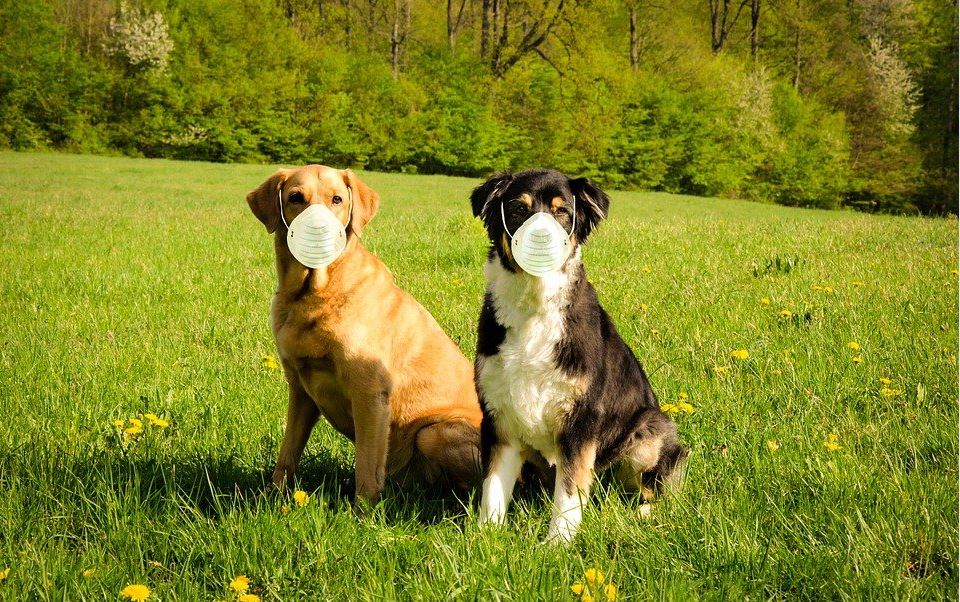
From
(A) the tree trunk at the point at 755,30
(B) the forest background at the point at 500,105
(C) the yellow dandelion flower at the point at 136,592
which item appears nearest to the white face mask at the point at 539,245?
(C) the yellow dandelion flower at the point at 136,592

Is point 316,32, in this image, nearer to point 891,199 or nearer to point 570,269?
point 891,199

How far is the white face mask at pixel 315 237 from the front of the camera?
3197mm

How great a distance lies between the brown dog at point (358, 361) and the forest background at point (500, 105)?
40345 millimetres

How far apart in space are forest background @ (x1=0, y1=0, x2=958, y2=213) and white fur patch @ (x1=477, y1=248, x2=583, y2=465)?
134 ft

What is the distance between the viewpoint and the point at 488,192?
3168 mm

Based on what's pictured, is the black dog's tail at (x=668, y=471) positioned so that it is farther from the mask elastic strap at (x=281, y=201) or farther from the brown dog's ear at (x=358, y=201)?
the mask elastic strap at (x=281, y=201)

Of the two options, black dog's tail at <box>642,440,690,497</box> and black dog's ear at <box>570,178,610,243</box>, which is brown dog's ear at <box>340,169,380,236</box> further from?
black dog's tail at <box>642,440,690,497</box>

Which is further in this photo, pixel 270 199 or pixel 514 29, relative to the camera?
pixel 514 29

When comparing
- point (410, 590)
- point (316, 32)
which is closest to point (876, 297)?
point (410, 590)

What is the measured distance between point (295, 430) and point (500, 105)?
4400cm

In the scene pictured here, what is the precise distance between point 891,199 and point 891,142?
374 cm

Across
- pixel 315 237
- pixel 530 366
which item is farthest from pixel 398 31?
pixel 530 366

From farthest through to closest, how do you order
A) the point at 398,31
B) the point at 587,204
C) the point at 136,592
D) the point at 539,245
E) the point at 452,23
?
the point at 452,23
the point at 398,31
the point at 587,204
the point at 539,245
the point at 136,592

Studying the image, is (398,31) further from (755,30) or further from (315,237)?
(315,237)
